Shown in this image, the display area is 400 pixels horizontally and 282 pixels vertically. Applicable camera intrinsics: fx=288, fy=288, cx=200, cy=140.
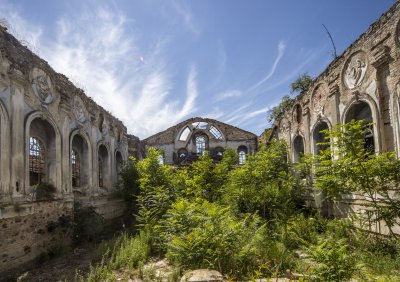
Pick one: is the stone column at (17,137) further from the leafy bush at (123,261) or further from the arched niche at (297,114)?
the arched niche at (297,114)

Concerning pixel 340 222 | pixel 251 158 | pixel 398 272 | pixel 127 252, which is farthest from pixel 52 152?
pixel 398 272

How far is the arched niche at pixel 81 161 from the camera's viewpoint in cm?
1227

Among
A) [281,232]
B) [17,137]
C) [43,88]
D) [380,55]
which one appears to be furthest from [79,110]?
[380,55]

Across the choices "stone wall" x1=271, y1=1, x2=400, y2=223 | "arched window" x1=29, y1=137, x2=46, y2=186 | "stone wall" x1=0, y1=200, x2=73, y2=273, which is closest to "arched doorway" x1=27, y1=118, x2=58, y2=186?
"arched window" x1=29, y1=137, x2=46, y2=186

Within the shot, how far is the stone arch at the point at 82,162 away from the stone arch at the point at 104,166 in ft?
6.18

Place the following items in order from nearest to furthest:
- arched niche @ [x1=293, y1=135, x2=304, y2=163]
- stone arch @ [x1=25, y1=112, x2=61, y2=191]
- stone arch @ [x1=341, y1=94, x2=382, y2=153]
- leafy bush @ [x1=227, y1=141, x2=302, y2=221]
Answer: stone arch @ [x1=341, y1=94, x2=382, y2=153], leafy bush @ [x1=227, y1=141, x2=302, y2=221], stone arch @ [x1=25, y1=112, x2=61, y2=191], arched niche @ [x1=293, y1=135, x2=304, y2=163]

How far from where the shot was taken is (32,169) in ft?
31.3

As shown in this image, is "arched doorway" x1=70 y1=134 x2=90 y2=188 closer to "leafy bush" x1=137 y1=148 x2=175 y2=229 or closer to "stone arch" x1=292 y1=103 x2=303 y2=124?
"leafy bush" x1=137 y1=148 x2=175 y2=229

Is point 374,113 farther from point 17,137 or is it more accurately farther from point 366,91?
point 17,137

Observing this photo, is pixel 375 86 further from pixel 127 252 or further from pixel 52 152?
pixel 52 152

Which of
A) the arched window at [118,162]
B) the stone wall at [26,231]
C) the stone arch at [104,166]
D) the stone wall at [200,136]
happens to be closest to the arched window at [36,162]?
the stone wall at [26,231]

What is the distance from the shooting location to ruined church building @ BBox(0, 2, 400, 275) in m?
7.93

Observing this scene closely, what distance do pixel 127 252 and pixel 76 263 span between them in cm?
174

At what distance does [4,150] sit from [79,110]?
502 centimetres
